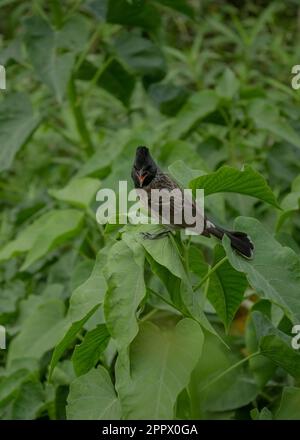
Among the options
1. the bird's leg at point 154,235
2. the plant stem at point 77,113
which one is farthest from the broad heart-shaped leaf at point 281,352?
the plant stem at point 77,113

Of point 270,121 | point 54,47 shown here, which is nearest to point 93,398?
point 270,121

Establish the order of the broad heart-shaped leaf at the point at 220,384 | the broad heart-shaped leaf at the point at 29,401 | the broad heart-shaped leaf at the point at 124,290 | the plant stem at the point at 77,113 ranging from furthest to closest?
the plant stem at the point at 77,113 < the broad heart-shaped leaf at the point at 29,401 < the broad heart-shaped leaf at the point at 220,384 < the broad heart-shaped leaf at the point at 124,290

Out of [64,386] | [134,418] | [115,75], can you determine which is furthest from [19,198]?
[134,418]

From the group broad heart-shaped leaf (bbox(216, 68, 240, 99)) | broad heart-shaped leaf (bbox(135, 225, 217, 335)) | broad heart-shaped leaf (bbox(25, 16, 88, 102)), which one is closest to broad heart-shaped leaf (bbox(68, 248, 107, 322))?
broad heart-shaped leaf (bbox(135, 225, 217, 335))

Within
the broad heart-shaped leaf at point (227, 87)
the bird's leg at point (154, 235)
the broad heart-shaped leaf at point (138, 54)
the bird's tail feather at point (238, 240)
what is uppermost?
the broad heart-shaped leaf at point (138, 54)

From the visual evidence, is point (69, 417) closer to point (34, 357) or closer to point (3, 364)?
point (34, 357)

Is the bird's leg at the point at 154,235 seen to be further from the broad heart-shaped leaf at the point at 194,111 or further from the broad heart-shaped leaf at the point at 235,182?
the broad heart-shaped leaf at the point at 194,111

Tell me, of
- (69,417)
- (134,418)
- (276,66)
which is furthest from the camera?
(276,66)

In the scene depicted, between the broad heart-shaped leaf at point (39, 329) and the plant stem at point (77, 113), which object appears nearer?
the broad heart-shaped leaf at point (39, 329)
